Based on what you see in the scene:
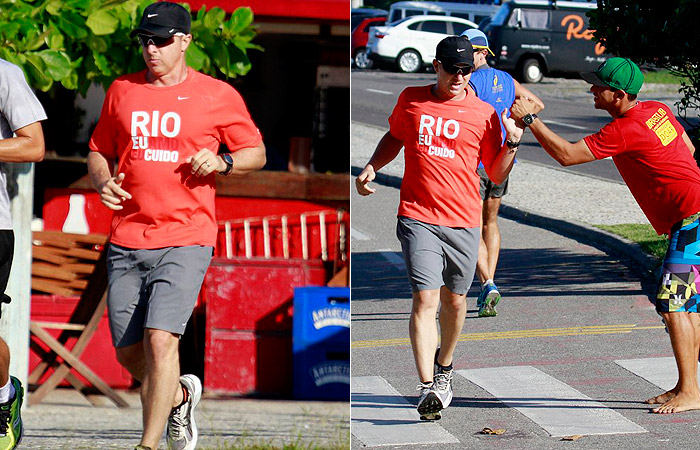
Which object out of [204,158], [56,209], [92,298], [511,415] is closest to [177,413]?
[204,158]

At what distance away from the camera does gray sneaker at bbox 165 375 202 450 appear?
20.9 feet

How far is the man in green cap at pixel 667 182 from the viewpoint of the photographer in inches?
278

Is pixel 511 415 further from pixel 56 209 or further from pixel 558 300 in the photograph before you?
pixel 56 209

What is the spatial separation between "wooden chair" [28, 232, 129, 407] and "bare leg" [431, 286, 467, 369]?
139 inches

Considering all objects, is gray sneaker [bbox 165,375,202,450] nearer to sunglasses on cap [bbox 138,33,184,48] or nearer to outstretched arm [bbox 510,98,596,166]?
sunglasses on cap [bbox 138,33,184,48]

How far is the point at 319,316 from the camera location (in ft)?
36.0

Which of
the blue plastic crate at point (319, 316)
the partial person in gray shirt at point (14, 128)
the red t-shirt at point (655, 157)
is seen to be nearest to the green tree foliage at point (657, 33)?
the red t-shirt at point (655, 157)

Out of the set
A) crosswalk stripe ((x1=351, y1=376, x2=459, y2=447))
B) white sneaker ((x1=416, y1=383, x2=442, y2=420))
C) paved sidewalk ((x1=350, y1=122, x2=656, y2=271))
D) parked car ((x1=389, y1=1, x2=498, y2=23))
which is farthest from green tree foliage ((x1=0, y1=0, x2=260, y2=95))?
parked car ((x1=389, y1=1, x2=498, y2=23))

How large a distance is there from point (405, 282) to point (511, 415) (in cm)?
442

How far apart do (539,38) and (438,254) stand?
90.4 feet

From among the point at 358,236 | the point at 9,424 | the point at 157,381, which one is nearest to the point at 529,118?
the point at 157,381

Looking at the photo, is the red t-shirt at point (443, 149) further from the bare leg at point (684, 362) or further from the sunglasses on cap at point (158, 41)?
the sunglasses on cap at point (158, 41)

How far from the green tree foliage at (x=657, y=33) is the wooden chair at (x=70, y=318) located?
443 cm

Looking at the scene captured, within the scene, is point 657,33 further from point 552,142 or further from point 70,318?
point 70,318
